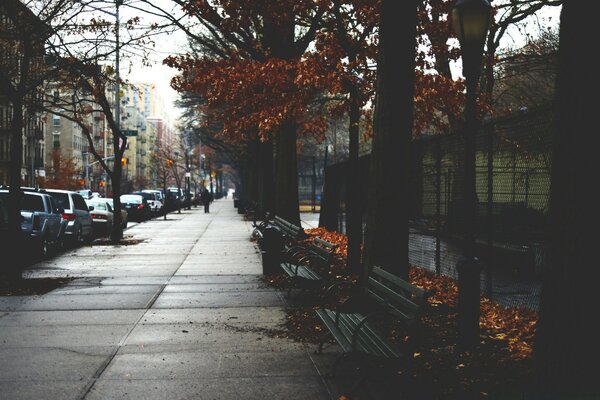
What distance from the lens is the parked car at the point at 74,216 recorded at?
74.4 ft

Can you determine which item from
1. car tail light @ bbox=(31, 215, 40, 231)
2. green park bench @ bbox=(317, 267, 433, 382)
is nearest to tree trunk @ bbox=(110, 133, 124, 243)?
car tail light @ bbox=(31, 215, 40, 231)

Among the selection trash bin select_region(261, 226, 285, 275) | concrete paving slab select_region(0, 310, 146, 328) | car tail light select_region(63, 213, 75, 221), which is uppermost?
car tail light select_region(63, 213, 75, 221)

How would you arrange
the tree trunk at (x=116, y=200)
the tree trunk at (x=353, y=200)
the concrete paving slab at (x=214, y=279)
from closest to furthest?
the tree trunk at (x=353, y=200) < the concrete paving slab at (x=214, y=279) < the tree trunk at (x=116, y=200)

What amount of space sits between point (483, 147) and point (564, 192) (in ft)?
20.7

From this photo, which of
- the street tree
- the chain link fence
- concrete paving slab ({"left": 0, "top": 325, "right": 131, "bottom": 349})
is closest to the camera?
concrete paving slab ({"left": 0, "top": 325, "right": 131, "bottom": 349})

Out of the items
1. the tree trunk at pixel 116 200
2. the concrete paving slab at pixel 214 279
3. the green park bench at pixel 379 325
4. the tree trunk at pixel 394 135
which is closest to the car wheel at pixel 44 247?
the tree trunk at pixel 116 200

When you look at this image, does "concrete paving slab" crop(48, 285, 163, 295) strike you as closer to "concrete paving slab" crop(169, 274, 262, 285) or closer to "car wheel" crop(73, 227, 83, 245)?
"concrete paving slab" crop(169, 274, 262, 285)

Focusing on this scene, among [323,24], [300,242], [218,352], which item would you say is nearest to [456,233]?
[300,242]

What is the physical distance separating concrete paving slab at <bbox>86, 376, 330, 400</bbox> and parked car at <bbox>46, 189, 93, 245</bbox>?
16.0 metres

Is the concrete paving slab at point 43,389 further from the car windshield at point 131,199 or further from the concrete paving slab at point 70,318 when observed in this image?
the car windshield at point 131,199

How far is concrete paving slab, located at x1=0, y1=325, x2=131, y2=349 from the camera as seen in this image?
8.12 metres

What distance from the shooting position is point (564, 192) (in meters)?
5.14

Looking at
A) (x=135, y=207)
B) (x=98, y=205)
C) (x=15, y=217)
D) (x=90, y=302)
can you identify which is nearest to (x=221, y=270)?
(x=15, y=217)

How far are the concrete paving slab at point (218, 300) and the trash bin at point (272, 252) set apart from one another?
2066 mm
